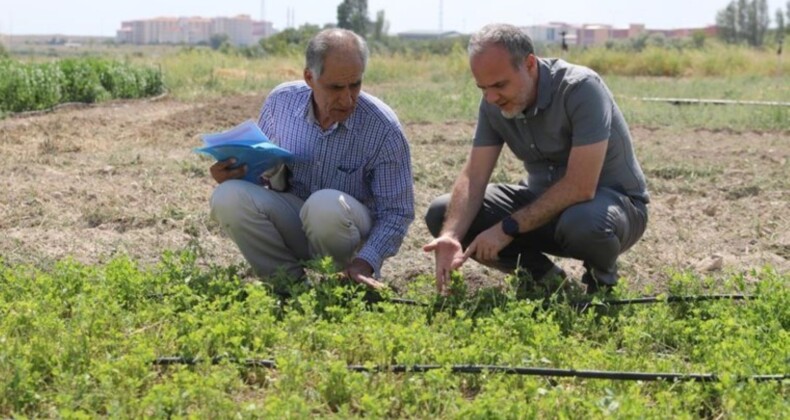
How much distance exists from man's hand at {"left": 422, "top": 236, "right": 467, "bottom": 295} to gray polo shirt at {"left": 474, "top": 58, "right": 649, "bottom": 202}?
24.8 inches

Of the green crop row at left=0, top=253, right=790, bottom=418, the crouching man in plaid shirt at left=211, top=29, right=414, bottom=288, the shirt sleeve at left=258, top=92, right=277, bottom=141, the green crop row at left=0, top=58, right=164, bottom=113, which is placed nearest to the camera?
the green crop row at left=0, top=253, right=790, bottom=418

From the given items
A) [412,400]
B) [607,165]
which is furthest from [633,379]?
[607,165]

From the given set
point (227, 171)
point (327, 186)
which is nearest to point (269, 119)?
point (227, 171)

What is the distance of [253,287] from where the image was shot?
4.98 meters

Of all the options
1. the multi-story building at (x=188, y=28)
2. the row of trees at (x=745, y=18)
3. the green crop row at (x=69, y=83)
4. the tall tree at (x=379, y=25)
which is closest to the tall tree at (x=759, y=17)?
the row of trees at (x=745, y=18)

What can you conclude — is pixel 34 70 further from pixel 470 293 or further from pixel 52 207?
pixel 470 293

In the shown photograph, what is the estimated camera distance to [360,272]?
538 cm

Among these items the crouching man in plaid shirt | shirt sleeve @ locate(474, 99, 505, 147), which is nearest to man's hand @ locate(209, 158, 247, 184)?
the crouching man in plaid shirt

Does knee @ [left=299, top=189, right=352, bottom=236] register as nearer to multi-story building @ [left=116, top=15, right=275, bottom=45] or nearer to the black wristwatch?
the black wristwatch

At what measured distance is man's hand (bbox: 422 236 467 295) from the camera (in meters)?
5.25

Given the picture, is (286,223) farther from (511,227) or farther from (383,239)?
(511,227)

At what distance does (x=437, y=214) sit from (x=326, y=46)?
1.15 meters

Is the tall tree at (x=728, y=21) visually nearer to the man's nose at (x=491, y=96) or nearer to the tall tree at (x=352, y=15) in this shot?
the tall tree at (x=352, y=15)

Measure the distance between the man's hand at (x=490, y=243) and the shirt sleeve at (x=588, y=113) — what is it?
538 mm
